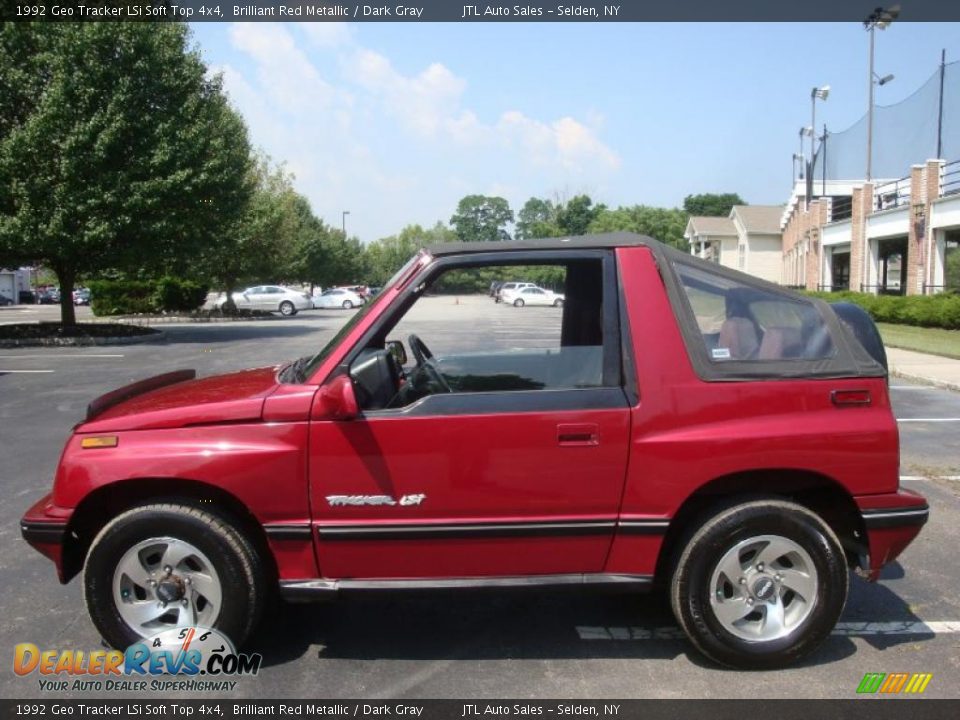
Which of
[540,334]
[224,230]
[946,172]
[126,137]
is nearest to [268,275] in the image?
[224,230]

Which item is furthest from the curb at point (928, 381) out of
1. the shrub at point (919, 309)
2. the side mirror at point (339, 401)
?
the side mirror at point (339, 401)

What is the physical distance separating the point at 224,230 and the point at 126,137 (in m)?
4.44

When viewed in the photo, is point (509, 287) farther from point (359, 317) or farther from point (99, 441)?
point (99, 441)

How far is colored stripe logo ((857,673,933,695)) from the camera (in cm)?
339

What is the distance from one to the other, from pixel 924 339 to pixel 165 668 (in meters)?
20.5

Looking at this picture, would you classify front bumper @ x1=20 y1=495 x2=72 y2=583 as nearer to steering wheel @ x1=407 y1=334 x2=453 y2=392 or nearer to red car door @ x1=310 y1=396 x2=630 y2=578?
red car door @ x1=310 y1=396 x2=630 y2=578

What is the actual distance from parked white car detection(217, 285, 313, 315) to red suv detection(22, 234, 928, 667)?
1486 inches

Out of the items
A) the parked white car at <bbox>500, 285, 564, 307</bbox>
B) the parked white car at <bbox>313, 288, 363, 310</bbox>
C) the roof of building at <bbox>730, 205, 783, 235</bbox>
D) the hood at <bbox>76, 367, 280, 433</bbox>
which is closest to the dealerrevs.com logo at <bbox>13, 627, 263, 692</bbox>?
the hood at <bbox>76, 367, 280, 433</bbox>

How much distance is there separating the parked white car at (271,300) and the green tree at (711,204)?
85.8m

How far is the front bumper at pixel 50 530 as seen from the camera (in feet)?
11.5

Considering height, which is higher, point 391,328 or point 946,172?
point 946,172

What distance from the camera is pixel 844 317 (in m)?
4.14

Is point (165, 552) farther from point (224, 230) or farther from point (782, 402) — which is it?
point (224, 230)

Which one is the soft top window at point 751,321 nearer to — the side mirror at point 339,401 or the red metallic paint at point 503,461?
the red metallic paint at point 503,461
